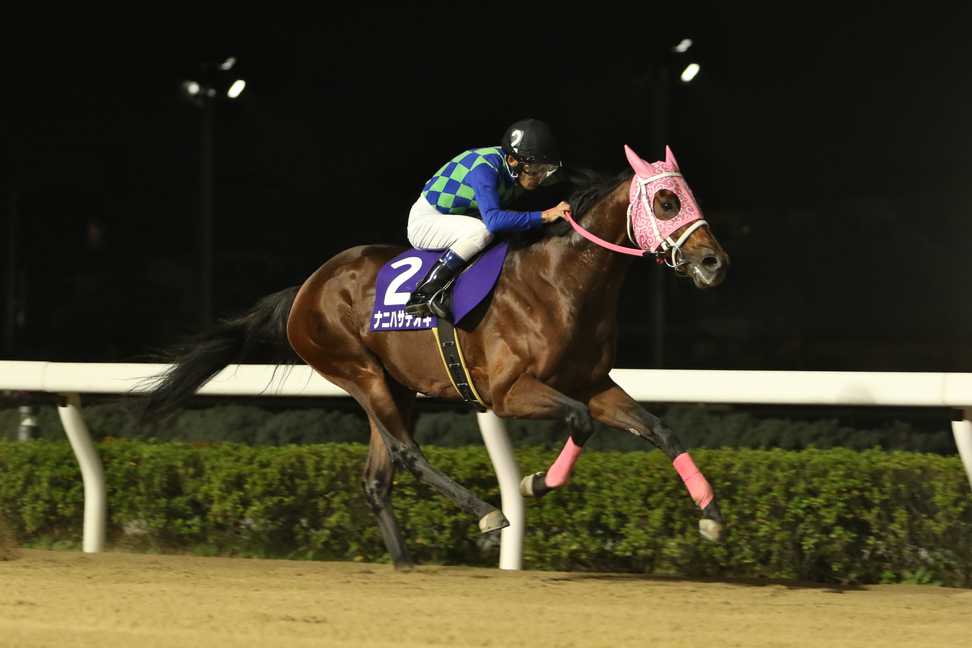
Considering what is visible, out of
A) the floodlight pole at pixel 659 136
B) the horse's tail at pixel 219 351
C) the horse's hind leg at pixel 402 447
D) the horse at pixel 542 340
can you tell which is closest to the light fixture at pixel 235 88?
the floodlight pole at pixel 659 136

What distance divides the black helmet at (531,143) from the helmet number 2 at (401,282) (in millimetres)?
547

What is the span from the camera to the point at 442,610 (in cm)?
411

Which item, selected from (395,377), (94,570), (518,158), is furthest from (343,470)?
(518,158)

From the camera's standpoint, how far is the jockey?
4957 mm

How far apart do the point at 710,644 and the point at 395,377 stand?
2.14m

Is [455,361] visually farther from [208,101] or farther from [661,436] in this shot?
[208,101]

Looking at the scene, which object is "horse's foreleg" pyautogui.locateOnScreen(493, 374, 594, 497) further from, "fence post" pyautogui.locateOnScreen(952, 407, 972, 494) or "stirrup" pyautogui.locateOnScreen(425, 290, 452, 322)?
"fence post" pyautogui.locateOnScreen(952, 407, 972, 494)

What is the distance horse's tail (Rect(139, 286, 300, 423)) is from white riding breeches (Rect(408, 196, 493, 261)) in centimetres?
82

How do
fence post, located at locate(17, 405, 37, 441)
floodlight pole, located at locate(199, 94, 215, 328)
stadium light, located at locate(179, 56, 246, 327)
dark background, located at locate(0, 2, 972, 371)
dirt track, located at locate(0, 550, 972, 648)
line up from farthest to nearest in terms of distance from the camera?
1. dark background, located at locate(0, 2, 972, 371)
2. floodlight pole, located at locate(199, 94, 215, 328)
3. stadium light, located at locate(179, 56, 246, 327)
4. fence post, located at locate(17, 405, 37, 441)
5. dirt track, located at locate(0, 550, 972, 648)

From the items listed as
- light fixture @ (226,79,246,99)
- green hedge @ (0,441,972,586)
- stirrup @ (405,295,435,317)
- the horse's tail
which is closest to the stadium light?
light fixture @ (226,79,246,99)

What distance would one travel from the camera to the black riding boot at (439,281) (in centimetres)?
504

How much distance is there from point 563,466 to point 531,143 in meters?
1.08

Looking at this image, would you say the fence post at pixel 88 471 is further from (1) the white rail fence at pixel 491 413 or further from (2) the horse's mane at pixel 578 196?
(2) the horse's mane at pixel 578 196

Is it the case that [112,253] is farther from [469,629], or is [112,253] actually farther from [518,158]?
[469,629]
